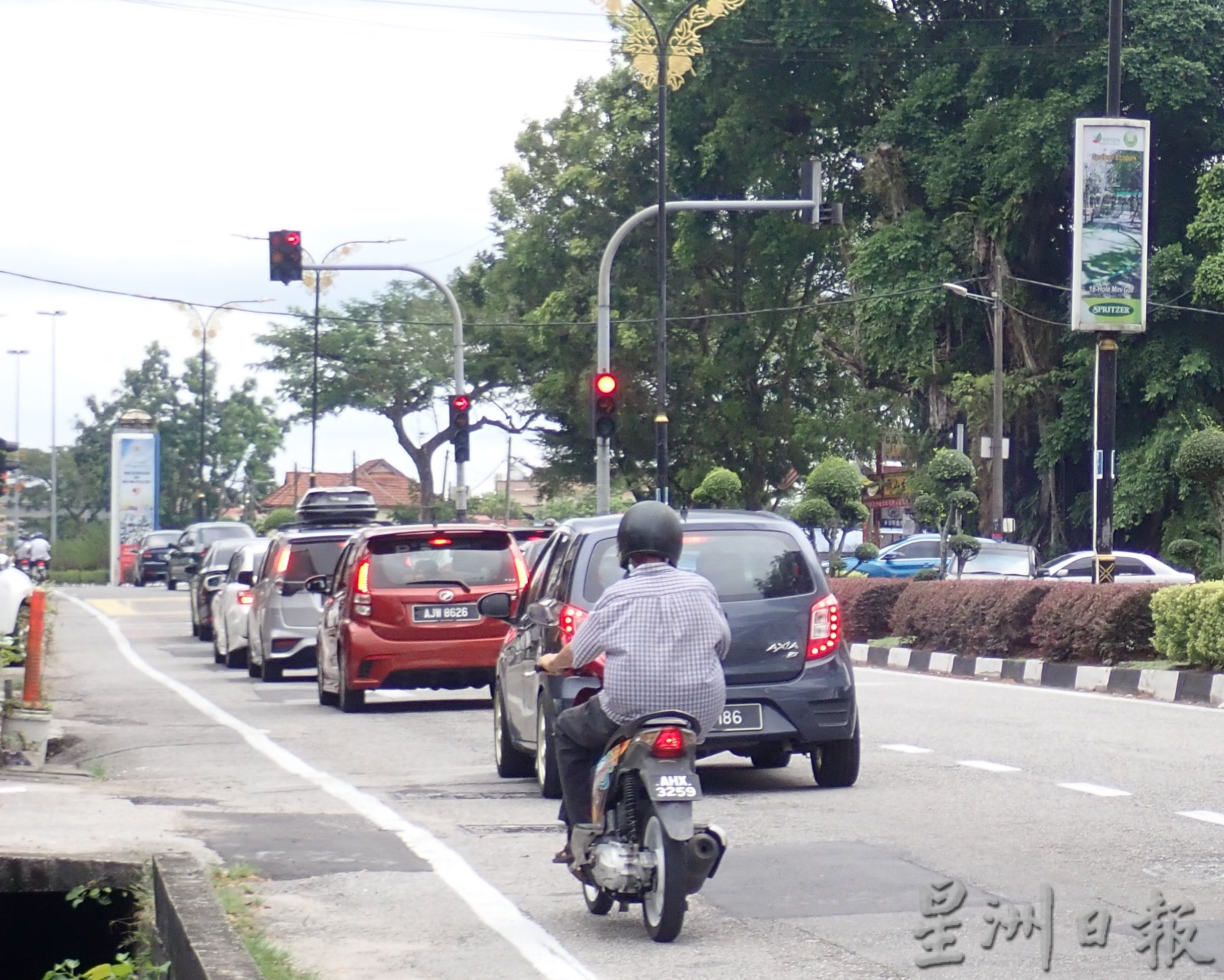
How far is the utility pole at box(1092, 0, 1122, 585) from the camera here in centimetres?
2356

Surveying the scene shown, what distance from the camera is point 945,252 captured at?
41.9 metres

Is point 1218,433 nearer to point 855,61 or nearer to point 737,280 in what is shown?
point 855,61

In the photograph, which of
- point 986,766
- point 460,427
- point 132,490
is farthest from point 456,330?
point 132,490

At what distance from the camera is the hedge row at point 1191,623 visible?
60.3 feet

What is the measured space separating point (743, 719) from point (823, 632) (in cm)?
69

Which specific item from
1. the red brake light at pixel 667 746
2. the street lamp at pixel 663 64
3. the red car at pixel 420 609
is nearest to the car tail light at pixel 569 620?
the red brake light at pixel 667 746

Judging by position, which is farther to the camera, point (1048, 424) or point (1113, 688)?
point (1048, 424)

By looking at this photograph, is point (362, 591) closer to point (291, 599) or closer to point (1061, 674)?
point (291, 599)

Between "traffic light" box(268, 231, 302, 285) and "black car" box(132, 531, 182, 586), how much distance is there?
34.9 metres

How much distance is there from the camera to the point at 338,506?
109 feet

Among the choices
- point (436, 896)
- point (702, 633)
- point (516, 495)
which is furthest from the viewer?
point (516, 495)

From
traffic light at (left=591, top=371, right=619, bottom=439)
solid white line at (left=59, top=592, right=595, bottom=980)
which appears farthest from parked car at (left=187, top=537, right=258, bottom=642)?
solid white line at (left=59, top=592, right=595, bottom=980)

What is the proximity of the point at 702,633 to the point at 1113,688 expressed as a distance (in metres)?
13.5

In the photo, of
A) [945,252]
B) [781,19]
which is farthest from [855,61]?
[945,252]
